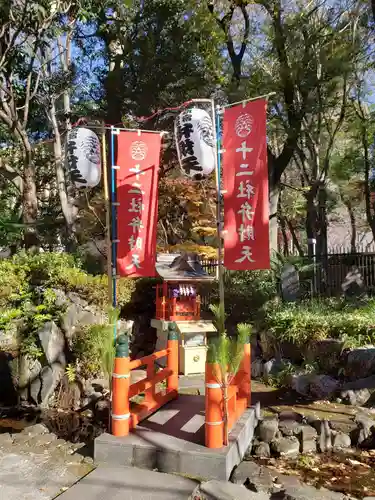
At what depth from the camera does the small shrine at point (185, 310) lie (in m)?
11.7

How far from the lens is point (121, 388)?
19.3 feet

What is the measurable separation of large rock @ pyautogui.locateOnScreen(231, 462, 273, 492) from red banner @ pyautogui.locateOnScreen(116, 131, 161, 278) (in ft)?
12.2

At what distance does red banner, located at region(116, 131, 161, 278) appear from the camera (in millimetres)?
7969

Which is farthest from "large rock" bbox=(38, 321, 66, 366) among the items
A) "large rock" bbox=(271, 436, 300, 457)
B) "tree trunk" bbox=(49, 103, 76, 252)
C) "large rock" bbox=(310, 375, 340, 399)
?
"large rock" bbox=(310, 375, 340, 399)

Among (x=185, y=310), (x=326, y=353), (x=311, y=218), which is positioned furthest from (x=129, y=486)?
(x=311, y=218)

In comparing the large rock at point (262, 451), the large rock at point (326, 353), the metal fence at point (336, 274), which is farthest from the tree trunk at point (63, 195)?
the large rock at point (262, 451)

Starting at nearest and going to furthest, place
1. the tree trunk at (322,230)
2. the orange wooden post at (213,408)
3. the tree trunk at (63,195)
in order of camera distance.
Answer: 1. the orange wooden post at (213,408)
2. the tree trunk at (63,195)
3. the tree trunk at (322,230)

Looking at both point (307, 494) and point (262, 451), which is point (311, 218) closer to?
point (262, 451)

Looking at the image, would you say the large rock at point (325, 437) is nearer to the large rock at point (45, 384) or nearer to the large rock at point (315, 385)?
the large rock at point (315, 385)

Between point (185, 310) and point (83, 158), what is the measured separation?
5.47m

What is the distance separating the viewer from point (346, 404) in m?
8.80

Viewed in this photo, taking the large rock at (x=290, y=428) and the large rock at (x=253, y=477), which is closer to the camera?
the large rock at (x=253, y=477)

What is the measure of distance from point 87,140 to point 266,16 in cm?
1176

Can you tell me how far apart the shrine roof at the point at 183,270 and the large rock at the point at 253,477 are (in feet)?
21.2
